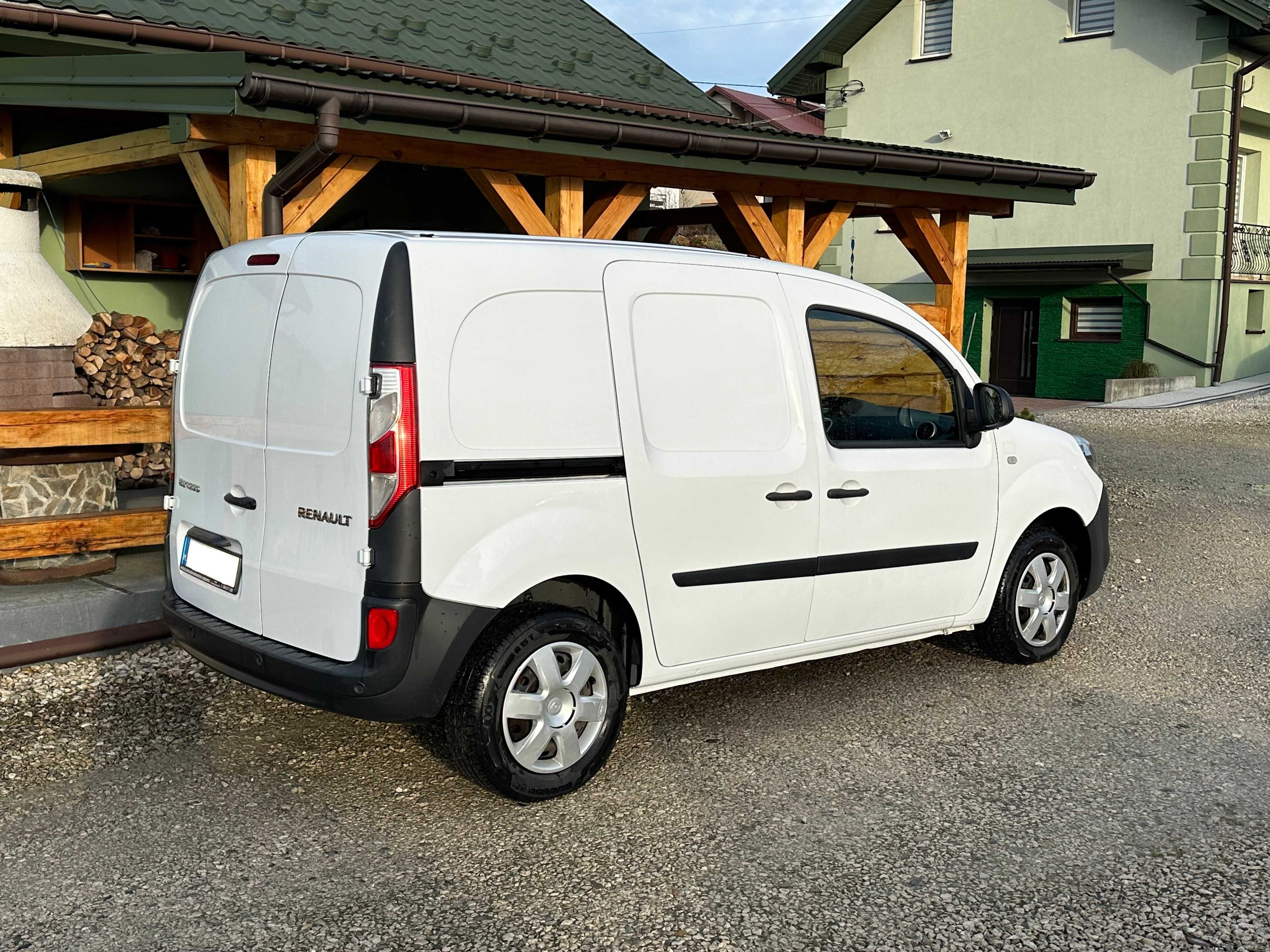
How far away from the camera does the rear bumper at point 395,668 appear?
4078mm

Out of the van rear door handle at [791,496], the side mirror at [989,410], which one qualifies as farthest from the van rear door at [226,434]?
the side mirror at [989,410]

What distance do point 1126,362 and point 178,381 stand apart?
21.6 meters

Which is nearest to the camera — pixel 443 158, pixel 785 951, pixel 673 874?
pixel 785 951

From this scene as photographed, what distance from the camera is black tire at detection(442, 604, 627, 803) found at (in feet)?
14.1

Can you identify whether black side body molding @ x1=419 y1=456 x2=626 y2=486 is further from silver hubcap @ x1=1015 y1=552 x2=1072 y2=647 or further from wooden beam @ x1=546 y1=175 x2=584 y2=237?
wooden beam @ x1=546 y1=175 x2=584 y2=237

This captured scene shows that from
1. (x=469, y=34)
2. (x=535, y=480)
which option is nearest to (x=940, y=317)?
(x=469, y=34)

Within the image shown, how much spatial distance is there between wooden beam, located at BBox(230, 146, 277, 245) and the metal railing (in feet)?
65.4

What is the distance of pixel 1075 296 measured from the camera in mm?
24391

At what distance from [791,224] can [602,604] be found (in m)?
6.14

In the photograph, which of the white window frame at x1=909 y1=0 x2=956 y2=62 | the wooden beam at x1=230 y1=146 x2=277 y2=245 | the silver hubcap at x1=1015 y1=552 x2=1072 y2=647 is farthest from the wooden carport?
the white window frame at x1=909 y1=0 x2=956 y2=62

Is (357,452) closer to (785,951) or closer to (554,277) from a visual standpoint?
(554,277)

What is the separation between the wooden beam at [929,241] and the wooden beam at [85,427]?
6.64 meters

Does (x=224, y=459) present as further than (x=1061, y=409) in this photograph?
No

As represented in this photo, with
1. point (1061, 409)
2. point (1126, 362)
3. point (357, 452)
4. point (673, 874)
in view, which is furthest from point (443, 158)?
point (1126, 362)
